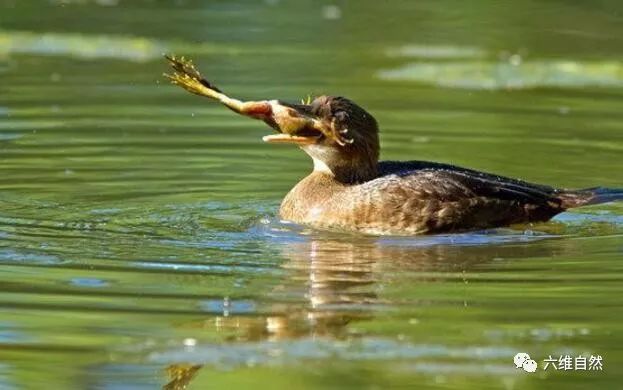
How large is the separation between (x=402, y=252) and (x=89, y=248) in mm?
1742

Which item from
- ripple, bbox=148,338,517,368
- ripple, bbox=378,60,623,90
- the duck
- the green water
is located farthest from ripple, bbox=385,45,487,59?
ripple, bbox=148,338,517,368

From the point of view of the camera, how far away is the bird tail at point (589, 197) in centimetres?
1037

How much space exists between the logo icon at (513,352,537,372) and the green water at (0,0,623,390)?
0.04m

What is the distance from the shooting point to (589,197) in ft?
34.1

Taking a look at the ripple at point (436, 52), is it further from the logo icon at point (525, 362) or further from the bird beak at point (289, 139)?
the logo icon at point (525, 362)

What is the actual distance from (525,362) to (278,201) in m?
4.36

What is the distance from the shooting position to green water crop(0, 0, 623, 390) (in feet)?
23.6

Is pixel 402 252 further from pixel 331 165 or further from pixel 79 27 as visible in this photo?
pixel 79 27

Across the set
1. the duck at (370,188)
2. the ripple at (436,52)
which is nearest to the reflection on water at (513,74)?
the ripple at (436,52)

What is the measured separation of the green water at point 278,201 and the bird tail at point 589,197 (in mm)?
161

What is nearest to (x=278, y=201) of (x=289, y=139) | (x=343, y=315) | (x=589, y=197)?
(x=289, y=139)

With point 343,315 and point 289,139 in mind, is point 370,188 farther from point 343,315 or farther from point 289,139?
point 343,315

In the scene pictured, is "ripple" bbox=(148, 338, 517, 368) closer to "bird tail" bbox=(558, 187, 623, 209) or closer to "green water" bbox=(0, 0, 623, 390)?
"green water" bbox=(0, 0, 623, 390)

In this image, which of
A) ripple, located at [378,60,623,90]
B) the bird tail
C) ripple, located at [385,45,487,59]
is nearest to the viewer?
the bird tail
